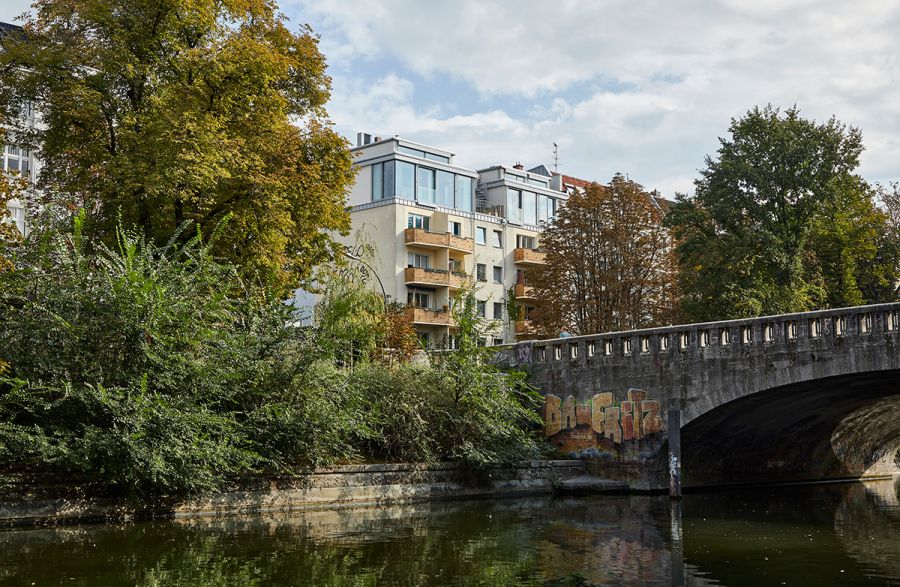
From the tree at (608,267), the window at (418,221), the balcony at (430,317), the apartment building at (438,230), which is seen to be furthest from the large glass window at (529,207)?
the tree at (608,267)

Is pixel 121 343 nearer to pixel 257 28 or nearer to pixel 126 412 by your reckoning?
pixel 126 412

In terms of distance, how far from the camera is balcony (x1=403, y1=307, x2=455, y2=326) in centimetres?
Result: 5453

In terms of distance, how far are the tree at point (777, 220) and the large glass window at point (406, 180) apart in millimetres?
19469

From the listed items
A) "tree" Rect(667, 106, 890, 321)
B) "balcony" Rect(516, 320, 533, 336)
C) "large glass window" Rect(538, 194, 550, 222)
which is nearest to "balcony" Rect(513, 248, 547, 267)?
"large glass window" Rect(538, 194, 550, 222)

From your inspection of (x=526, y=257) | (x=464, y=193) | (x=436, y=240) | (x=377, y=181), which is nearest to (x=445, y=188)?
(x=464, y=193)

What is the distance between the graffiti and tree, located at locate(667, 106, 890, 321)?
979 centimetres

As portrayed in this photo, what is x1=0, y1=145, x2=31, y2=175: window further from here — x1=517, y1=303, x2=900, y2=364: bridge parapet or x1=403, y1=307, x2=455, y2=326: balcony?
x1=517, y1=303, x2=900, y2=364: bridge parapet

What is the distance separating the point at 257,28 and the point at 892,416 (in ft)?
90.0

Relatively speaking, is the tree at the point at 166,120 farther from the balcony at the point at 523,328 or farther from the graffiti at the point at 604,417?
the balcony at the point at 523,328

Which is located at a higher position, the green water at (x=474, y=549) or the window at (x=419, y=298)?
the window at (x=419, y=298)

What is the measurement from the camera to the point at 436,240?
57.4m

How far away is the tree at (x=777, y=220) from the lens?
1569 inches

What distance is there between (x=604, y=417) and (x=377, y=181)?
→ 29117mm

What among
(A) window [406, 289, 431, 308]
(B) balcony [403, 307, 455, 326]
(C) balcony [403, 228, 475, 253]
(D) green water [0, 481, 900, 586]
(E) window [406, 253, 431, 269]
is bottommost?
(D) green water [0, 481, 900, 586]
